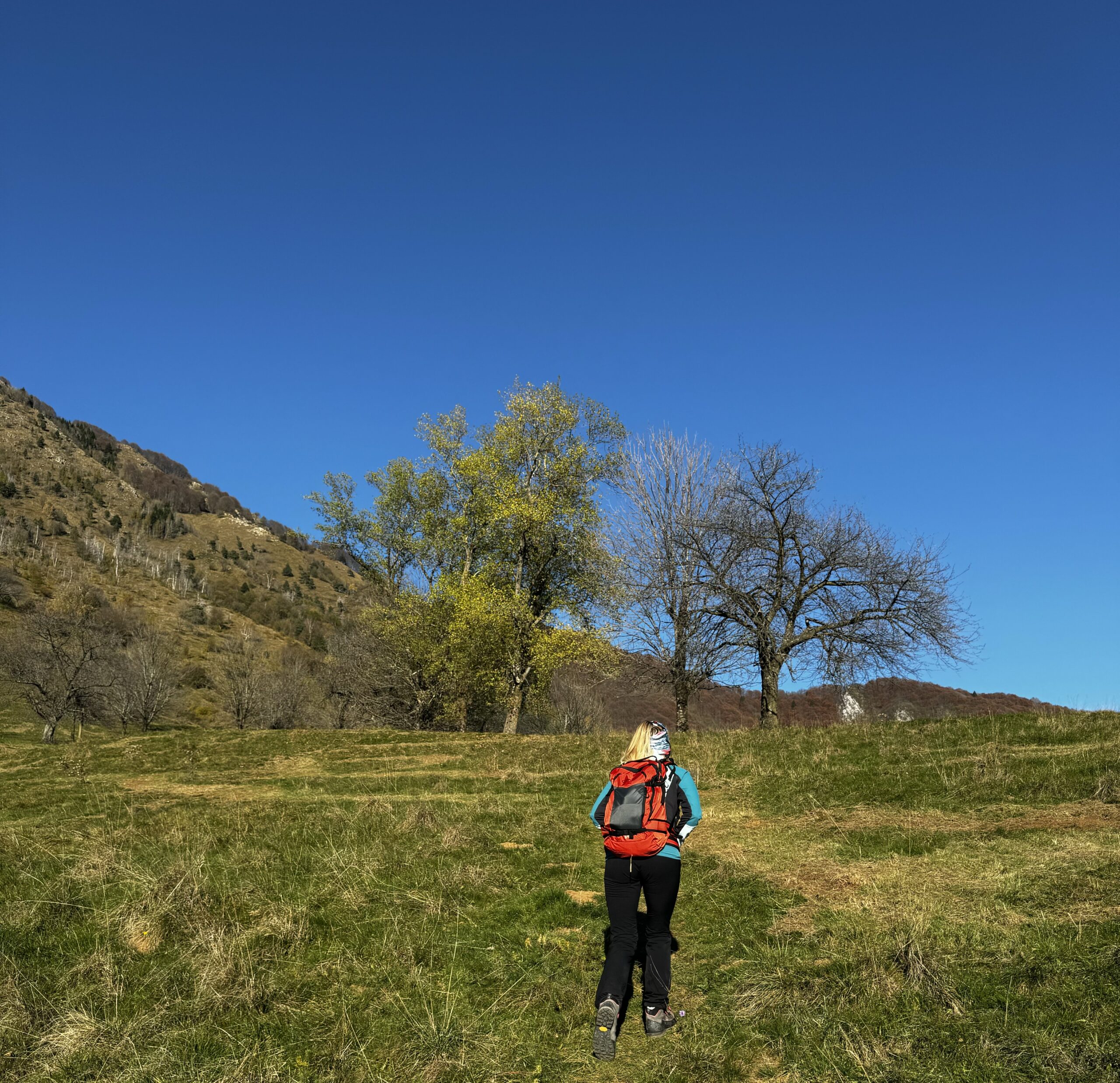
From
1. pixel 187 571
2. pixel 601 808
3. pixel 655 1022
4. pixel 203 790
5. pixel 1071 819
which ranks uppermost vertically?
pixel 187 571

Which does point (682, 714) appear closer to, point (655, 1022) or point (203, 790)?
point (203, 790)

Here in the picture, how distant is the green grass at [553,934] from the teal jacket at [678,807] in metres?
1.40

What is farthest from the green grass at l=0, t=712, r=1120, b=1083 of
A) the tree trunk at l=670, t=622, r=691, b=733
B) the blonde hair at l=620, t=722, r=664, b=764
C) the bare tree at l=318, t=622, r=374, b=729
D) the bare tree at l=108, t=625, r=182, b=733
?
the bare tree at l=108, t=625, r=182, b=733

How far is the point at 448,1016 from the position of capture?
6.23 meters

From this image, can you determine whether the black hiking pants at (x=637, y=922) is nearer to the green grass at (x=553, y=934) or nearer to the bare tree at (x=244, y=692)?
the green grass at (x=553, y=934)

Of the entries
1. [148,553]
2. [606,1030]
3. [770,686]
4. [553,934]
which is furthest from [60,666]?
[148,553]

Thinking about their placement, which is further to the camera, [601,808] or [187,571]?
[187,571]

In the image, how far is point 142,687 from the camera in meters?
44.8

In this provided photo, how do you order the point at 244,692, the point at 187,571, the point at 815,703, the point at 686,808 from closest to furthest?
the point at 686,808, the point at 244,692, the point at 815,703, the point at 187,571

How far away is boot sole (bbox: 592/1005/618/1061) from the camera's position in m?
5.80

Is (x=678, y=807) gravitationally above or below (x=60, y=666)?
below

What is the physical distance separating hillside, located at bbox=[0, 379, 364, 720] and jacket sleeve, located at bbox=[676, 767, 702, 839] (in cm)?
7434

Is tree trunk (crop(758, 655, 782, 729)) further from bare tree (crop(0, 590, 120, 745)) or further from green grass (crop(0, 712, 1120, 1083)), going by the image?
bare tree (crop(0, 590, 120, 745))

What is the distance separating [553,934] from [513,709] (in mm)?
21649
